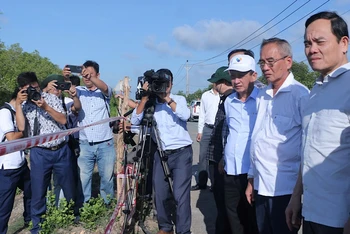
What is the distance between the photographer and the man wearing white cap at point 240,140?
120 inches

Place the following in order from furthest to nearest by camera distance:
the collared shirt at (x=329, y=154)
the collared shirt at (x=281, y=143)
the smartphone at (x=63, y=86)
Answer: the smartphone at (x=63, y=86)
the collared shirt at (x=281, y=143)
the collared shirt at (x=329, y=154)

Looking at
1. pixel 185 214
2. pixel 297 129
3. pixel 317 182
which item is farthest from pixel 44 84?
pixel 317 182

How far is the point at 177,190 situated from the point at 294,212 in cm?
182

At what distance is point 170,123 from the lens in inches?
153

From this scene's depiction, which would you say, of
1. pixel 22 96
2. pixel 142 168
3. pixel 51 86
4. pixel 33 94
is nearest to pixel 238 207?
pixel 142 168

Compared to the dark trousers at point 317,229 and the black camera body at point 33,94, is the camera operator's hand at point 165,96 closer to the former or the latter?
the black camera body at point 33,94

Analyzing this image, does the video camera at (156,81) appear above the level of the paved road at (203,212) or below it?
above

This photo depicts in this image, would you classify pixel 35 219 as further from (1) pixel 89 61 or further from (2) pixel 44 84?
(1) pixel 89 61

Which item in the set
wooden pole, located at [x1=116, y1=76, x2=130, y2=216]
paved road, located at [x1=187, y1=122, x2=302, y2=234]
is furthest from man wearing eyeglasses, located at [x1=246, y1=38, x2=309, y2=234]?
wooden pole, located at [x1=116, y1=76, x2=130, y2=216]

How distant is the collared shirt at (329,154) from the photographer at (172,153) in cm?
200

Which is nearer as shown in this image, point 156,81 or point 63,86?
point 156,81

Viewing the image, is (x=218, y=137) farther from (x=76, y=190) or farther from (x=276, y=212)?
(x=76, y=190)

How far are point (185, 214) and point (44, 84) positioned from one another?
97.5 inches

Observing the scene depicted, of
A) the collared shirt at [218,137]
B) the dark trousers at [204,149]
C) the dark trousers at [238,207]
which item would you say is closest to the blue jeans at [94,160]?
A: the collared shirt at [218,137]
